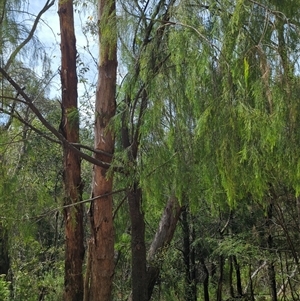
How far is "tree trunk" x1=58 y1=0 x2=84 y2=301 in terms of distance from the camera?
523cm

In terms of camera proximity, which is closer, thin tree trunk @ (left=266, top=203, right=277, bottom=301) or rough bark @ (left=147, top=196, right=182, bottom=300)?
rough bark @ (left=147, top=196, right=182, bottom=300)

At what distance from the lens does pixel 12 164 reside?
566 cm

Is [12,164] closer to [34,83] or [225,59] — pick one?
[34,83]

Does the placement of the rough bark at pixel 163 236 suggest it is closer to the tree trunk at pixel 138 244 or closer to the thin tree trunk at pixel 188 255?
the tree trunk at pixel 138 244

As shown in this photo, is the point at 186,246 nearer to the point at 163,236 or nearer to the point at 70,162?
the point at 163,236

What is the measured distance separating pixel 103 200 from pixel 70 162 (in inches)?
37.3

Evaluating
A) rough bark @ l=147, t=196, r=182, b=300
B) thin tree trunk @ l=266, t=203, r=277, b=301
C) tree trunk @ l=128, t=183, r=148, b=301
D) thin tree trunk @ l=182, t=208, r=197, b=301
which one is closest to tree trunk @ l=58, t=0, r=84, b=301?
rough bark @ l=147, t=196, r=182, b=300

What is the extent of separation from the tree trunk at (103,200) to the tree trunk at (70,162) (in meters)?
0.63

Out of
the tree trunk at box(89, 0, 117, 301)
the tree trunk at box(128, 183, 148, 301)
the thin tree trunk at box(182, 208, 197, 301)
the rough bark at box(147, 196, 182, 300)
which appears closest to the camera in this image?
the tree trunk at box(128, 183, 148, 301)

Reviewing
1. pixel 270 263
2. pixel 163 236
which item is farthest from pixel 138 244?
pixel 270 263

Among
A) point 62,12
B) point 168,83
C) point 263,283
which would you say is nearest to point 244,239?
point 263,283

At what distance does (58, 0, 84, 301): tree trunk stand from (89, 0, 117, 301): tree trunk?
630mm

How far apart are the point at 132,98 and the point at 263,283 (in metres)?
6.39

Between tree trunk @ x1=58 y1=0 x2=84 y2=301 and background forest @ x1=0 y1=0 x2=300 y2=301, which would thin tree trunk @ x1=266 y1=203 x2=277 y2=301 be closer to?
background forest @ x1=0 y1=0 x2=300 y2=301
